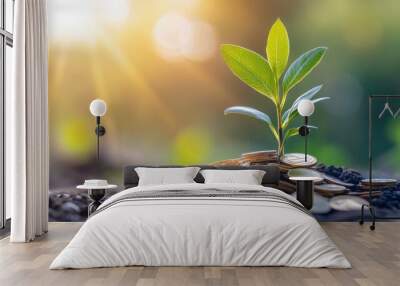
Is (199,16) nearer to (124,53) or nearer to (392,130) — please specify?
(124,53)

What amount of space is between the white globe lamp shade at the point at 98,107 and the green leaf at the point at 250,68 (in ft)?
5.74

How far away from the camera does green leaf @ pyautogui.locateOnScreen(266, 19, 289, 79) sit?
24.1 feet

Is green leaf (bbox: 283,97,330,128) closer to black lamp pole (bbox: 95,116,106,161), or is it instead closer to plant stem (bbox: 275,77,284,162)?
plant stem (bbox: 275,77,284,162)

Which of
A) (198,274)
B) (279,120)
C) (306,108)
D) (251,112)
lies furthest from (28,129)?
(306,108)

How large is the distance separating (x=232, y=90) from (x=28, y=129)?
110 inches

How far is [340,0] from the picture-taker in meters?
7.38

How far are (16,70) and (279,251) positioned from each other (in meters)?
3.33

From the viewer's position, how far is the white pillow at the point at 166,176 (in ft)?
21.7

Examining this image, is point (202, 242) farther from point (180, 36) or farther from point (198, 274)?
point (180, 36)

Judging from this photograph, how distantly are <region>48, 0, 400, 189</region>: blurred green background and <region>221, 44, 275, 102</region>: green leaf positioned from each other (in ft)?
0.31

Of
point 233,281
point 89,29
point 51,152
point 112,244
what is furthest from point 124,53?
point 233,281

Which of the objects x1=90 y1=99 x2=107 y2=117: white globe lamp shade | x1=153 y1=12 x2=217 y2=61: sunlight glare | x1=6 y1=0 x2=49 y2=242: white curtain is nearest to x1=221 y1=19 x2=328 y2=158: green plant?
x1=153 y1=12 x2=217 y2=61: sunlight glare

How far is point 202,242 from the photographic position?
4.48 meters

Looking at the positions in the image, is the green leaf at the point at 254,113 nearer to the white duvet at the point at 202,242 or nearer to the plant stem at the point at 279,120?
the plant stem at the point at 279,120
